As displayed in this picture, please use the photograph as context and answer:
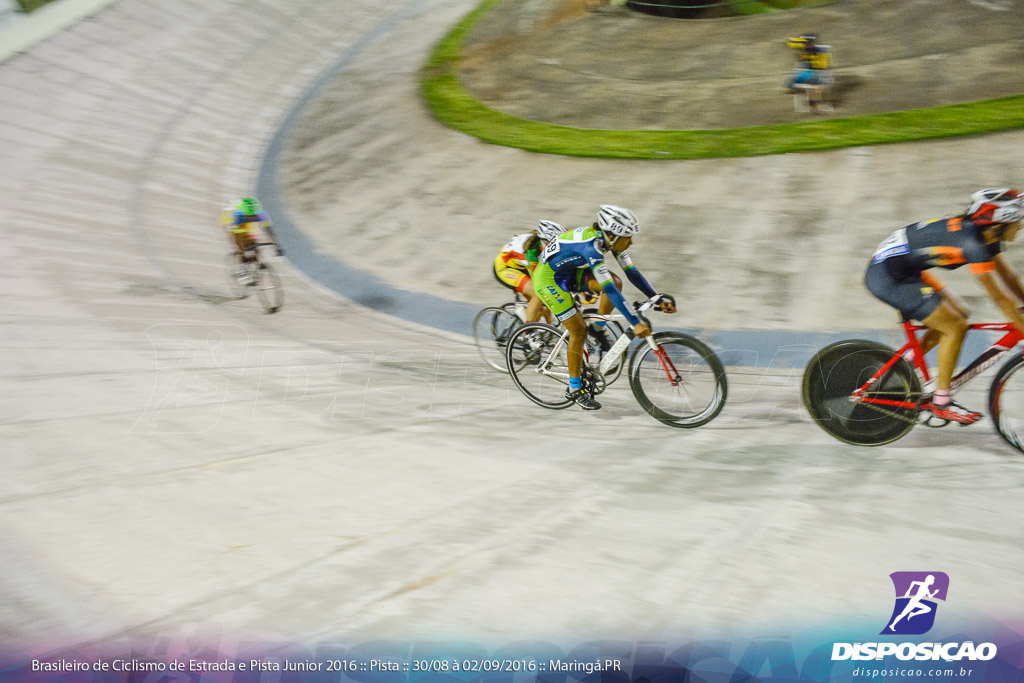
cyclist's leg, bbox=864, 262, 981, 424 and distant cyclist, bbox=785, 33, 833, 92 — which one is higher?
distant cyclist, bbox=785, 33, 833, 92

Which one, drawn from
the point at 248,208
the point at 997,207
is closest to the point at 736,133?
the point at 248,208

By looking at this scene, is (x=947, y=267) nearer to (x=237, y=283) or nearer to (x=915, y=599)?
(x=915, y=599)

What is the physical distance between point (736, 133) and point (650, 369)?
20.6 feet

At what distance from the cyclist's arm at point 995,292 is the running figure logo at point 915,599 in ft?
5.02

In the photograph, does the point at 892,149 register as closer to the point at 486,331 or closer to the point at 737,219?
the point at 737,219

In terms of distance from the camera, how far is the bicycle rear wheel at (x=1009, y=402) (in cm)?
421

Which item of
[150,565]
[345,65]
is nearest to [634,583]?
[150,565]

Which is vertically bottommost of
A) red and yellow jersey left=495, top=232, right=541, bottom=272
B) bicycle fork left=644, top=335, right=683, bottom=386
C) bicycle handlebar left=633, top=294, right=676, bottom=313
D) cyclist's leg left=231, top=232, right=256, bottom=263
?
cyclist's leg left=231, top=232, right=256, bottom=263

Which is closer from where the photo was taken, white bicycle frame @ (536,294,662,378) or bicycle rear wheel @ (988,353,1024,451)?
bicycle rear wheel @ (988,353,1024,451)

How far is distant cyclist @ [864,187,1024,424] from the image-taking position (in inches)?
158

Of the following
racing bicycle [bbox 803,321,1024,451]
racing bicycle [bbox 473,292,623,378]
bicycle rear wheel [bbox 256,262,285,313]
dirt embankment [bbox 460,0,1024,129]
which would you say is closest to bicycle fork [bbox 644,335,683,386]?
racing bicycle [bbox 803,321,1024,451]

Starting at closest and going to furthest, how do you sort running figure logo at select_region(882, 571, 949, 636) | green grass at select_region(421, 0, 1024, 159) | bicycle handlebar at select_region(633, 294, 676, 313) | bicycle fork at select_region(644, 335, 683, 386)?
running figure logo at select_region(882, 571, 949, 636)
bicycle handlebar at select_region(633, 294, 676, 313)
bicycle fork at select_region(644, 335, 683, 386)
green grass at select_region(421, 0, 1024, 159)

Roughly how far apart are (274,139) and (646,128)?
7764 millimetres

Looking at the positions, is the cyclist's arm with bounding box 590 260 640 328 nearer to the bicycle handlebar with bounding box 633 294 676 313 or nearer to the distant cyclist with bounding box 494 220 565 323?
the bicycle handlebar with bounding box 633 294 676 313
